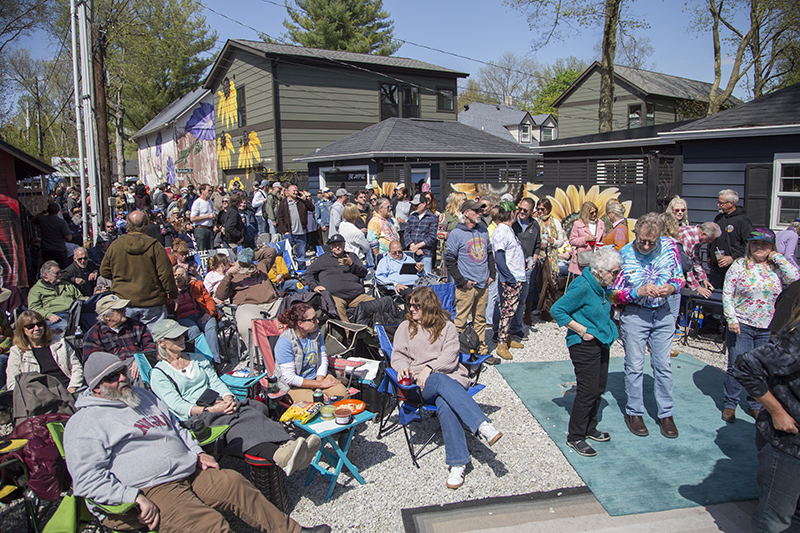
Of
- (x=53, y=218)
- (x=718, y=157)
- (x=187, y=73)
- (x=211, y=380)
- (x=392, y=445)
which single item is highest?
(x=187, y=73)

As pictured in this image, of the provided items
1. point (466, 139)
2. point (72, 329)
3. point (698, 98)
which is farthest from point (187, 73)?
point (72, 329)

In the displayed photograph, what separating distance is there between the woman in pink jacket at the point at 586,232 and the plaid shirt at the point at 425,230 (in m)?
2.15

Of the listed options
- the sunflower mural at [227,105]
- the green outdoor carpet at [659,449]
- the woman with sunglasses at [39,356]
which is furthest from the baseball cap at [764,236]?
the sunflower mural at [227,105]

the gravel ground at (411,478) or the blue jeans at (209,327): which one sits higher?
the blue jeans at (209,327)

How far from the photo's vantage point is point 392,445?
4.61 m

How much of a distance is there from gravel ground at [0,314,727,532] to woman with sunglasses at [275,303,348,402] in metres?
0.60

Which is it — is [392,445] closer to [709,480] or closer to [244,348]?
[709,480]

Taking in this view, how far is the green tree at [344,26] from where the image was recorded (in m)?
30.9

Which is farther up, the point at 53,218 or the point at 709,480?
the point at 53,218

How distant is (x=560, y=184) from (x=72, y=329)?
10886mm

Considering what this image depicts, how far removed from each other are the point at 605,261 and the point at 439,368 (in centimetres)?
164

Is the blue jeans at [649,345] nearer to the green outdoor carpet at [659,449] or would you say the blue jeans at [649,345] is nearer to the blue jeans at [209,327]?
the green outdoor carpet at [659,449]

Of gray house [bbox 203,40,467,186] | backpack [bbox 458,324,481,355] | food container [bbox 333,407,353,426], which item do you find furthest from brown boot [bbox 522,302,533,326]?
gray house [bbox 203,40,467,186]

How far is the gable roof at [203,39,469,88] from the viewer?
18.9 meters
